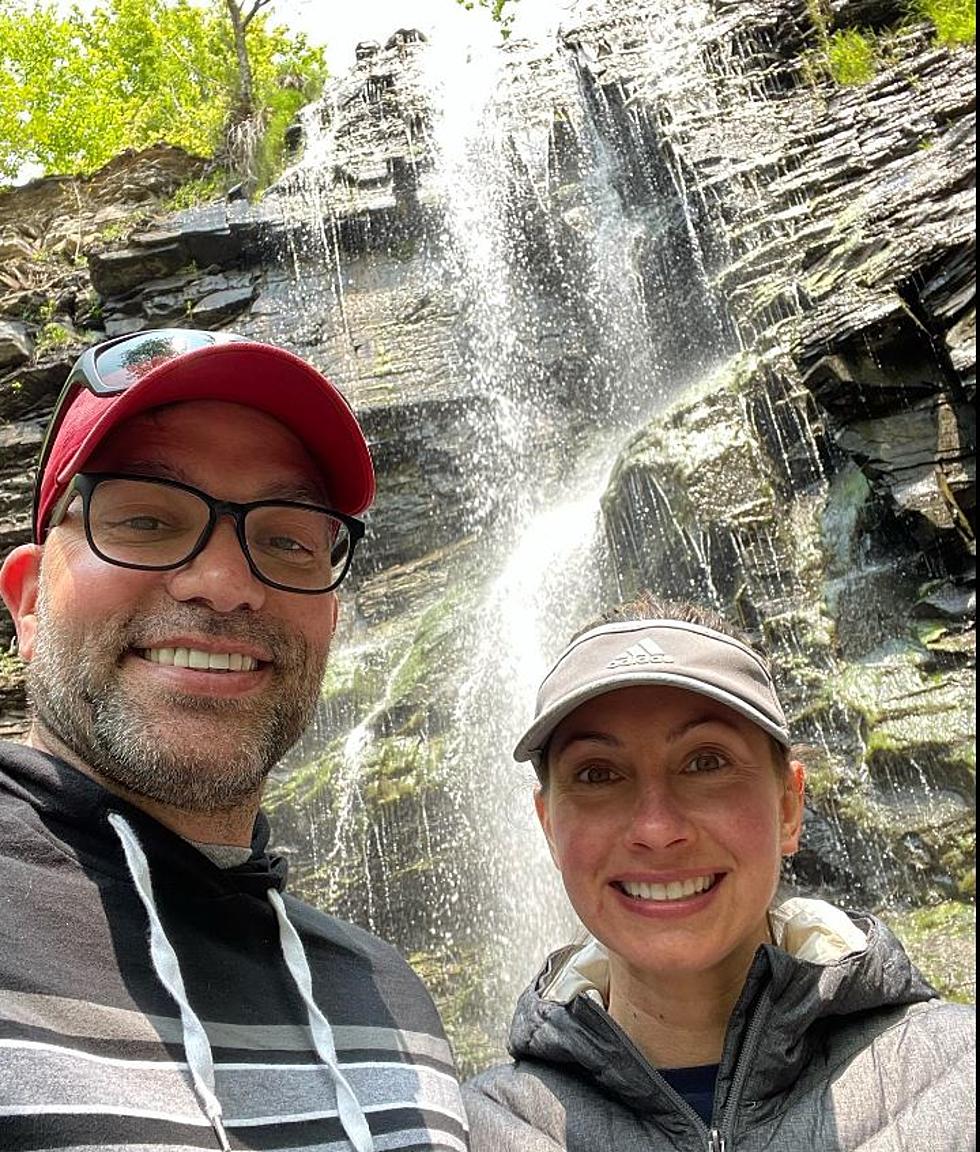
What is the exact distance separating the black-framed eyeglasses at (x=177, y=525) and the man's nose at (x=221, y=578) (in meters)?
0.01

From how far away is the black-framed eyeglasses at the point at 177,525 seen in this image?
2002 millimetres

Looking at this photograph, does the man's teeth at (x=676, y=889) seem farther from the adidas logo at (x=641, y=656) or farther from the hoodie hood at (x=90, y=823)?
the hoodie hood at (x=90, y=823)

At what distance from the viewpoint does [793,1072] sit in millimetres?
1858

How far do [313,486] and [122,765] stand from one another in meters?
0.75

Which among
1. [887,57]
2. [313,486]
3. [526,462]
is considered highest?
[887,57]

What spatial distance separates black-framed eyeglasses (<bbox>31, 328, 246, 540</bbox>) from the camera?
2082 mm

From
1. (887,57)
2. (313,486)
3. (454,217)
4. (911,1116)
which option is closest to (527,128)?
(454,217)

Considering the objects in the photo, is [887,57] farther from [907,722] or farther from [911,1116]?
[911,1116]

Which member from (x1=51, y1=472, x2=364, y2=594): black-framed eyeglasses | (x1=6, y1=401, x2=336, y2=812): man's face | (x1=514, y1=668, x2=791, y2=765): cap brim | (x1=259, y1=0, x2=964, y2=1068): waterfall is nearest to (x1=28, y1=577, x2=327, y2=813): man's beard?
(x1=6, y1=401, x2=336, y2=812): man's face

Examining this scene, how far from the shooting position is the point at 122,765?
6.23ft

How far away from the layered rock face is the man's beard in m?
6.00

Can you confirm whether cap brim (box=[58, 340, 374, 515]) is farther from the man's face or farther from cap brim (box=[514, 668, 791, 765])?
cap brim (box=[514, 668, 791, 765])

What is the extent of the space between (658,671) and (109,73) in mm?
27581

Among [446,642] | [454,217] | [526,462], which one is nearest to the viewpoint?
[446,642]
